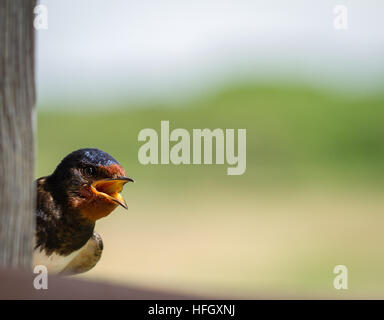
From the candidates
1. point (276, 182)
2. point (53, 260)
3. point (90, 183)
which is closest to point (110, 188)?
point (90, 183)

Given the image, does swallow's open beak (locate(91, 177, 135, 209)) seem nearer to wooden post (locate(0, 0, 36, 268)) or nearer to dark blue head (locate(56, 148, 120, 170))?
dark blue head (locate(56, 148, 120, 170))

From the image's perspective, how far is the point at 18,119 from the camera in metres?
1.16

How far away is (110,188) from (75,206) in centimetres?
8

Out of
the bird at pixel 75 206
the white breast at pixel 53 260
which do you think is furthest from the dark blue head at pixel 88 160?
the white breast at pixel 53 260

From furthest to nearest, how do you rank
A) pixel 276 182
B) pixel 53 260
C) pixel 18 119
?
pixel 276 182, pixel 53 260, pixel 18 119

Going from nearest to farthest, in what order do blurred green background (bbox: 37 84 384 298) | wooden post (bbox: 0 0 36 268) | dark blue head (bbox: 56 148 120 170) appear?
wooden post (bbox: 0 0 36 268)
dark blue head (bbox: 56 148 120 170)
blurred green background (bbox: 37 84 384 298)

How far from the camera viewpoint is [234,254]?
25.8ft

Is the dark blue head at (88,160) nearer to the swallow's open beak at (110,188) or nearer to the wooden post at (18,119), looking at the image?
the swallow's open beak at (110,188)

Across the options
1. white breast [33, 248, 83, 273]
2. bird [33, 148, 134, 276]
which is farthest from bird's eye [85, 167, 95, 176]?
white breast [33, 248, 83, 273]

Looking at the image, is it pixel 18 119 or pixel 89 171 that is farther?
pixel 89 171

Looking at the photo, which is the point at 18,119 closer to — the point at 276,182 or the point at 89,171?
the point at 89,171

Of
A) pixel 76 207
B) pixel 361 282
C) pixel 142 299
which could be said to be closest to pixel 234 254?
pixel 361 282

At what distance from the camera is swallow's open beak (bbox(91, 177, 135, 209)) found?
1389 millimetres
